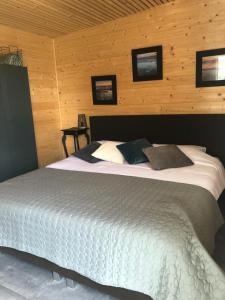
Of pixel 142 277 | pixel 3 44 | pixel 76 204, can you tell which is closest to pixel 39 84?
pixel 3 44

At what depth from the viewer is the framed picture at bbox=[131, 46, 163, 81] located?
3.39 metres

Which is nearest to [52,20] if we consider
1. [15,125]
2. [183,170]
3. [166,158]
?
[15,125]

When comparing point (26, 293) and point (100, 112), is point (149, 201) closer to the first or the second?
point (26, 293)

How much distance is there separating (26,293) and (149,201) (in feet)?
3.61

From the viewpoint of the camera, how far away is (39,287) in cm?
A: 190

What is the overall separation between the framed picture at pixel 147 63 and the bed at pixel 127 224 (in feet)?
4.59

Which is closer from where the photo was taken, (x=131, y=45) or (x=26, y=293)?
(x=26, y=293)

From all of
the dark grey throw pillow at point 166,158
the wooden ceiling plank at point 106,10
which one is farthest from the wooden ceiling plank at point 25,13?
the dark grey throw pillow at point 166,158

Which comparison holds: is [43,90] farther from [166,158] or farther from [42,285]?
[42,285]

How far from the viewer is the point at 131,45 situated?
3.56 m

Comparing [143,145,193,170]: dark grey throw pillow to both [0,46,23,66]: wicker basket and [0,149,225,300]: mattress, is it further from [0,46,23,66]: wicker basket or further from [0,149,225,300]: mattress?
[0,46,23,66]: wicker basket

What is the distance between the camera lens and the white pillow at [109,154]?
3025mm

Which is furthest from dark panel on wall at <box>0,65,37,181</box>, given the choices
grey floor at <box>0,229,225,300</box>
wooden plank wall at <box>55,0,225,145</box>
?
grey floor at <box>0,229,225,300</box>

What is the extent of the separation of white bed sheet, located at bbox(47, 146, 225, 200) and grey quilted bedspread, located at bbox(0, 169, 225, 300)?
0.57 feet
